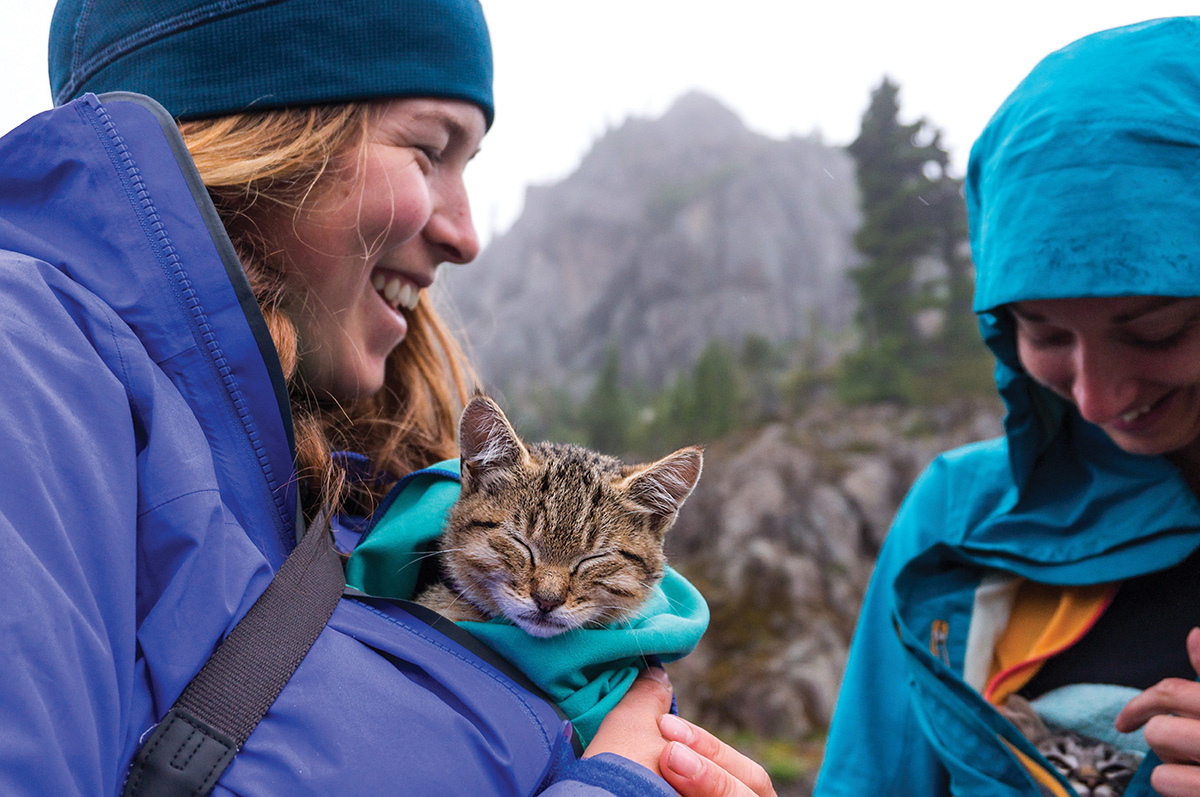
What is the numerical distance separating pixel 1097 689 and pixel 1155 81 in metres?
2.04

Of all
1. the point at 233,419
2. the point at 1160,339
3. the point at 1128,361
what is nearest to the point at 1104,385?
A: the point at 1128,361

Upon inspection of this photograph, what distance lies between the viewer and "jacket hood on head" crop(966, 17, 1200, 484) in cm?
203

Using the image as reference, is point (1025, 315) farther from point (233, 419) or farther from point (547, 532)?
point (233, 419)

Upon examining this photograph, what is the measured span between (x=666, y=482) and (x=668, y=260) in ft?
97.7

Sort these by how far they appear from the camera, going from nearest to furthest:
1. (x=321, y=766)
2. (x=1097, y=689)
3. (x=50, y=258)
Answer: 1. (x=321, y=766)
2. (x=50, y=258)
3. (x=1097, y=689)

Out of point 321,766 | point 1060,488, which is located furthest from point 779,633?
point 321,766

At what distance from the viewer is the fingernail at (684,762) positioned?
5.25ft

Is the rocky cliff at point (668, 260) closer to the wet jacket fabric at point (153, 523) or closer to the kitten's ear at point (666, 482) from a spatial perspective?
the kitten's ear at point (666, 482)

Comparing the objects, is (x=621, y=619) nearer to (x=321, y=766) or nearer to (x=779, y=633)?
(x=321, y=766)

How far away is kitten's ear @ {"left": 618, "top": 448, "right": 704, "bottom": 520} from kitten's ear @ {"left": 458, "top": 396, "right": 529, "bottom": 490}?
0.39 metres

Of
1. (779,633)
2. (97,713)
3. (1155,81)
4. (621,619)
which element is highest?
(1155,81)

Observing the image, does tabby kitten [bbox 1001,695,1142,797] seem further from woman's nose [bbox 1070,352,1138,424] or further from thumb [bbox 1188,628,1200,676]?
woman's nose [bbox 1070,352,1138,424]

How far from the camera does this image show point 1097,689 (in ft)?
7.89

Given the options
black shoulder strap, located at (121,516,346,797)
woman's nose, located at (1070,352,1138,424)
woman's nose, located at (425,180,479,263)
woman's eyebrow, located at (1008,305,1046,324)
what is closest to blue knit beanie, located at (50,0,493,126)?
woman's nose, located at (425,180,479,263)
